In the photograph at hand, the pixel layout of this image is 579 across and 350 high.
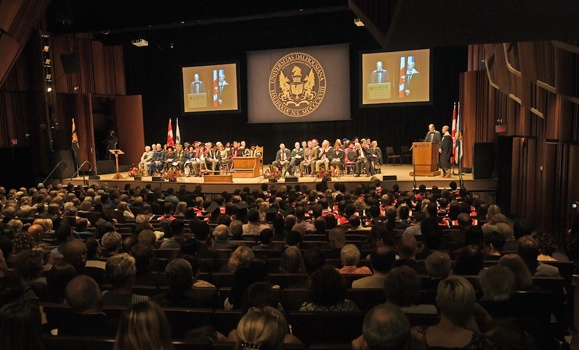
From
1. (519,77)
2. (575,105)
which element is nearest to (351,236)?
(575,105)

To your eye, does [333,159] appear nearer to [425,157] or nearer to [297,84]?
[425,157]

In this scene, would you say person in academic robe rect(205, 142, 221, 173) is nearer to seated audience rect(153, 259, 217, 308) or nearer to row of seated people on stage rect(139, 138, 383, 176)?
row of seated people on stage rect(139, 138, 383, 176)

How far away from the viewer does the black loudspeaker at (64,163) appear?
15.9m

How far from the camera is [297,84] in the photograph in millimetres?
17984

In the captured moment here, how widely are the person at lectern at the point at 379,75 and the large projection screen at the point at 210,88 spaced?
528 cm

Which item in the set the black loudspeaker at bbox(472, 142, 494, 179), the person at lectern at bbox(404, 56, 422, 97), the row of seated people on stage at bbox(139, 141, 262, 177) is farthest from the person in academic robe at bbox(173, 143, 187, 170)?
the black loudspeaker at bbox(472, 142, 494, 179)

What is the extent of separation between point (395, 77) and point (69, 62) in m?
10.9

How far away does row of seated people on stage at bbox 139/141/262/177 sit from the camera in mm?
15500

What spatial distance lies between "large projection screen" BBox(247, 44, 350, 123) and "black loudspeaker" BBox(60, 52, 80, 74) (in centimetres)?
615

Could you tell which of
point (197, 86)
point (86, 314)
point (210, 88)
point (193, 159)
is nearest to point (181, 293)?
point (86, 314)

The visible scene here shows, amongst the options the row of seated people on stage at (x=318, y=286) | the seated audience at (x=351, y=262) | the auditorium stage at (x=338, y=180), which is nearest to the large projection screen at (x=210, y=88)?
the auditorium stage at (x=338, y=180)

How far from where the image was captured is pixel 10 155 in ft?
51.4

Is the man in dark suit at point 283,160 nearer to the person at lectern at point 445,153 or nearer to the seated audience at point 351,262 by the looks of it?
the person at lectern at point 445,153

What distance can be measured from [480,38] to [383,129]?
42.8ft
